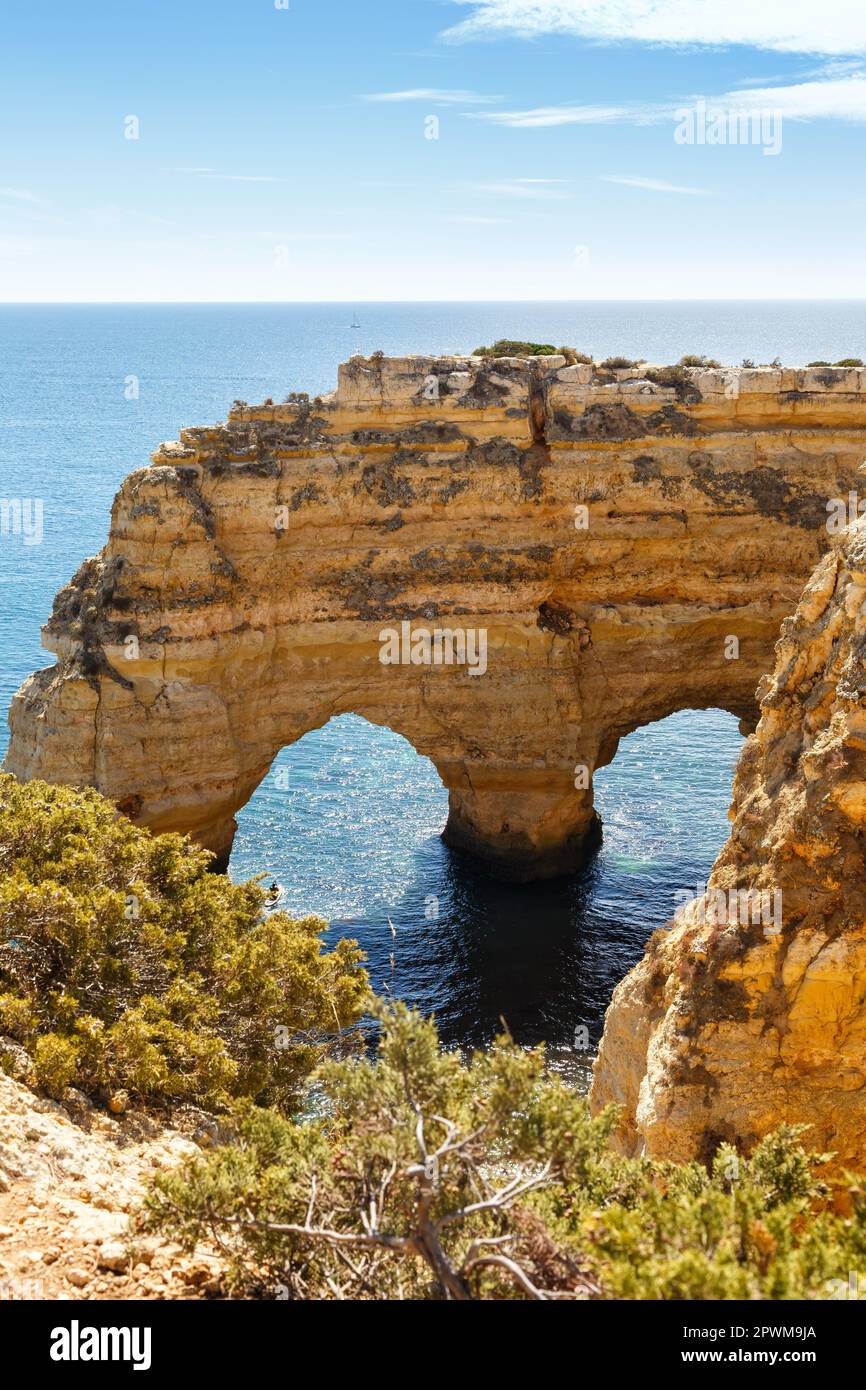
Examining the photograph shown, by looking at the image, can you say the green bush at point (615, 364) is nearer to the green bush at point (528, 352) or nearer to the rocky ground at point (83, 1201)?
the green bush at point (528, 352)

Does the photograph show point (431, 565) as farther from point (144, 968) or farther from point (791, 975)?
point (791, 975)

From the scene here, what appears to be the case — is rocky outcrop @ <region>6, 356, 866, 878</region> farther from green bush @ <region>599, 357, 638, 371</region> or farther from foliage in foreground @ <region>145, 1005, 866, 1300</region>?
foliage in foreground @ <region>145, 1005, 866, 1300</region>

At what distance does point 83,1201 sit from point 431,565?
24844 mm

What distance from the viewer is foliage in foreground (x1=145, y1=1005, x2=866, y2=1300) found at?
988cm

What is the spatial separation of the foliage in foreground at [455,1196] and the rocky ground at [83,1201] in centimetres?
44

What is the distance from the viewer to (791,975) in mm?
13961

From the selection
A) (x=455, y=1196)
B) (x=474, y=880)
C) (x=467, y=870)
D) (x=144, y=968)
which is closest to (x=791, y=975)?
(x=455, y=1196)

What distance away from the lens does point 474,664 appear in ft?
122

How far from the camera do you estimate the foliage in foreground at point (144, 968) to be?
16406 millimetres

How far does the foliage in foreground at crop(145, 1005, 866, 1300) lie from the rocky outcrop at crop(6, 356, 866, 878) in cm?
2273

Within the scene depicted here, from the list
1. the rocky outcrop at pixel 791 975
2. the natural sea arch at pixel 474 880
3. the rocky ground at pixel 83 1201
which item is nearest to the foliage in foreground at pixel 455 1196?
the rocky ground at pixel 83 1201
